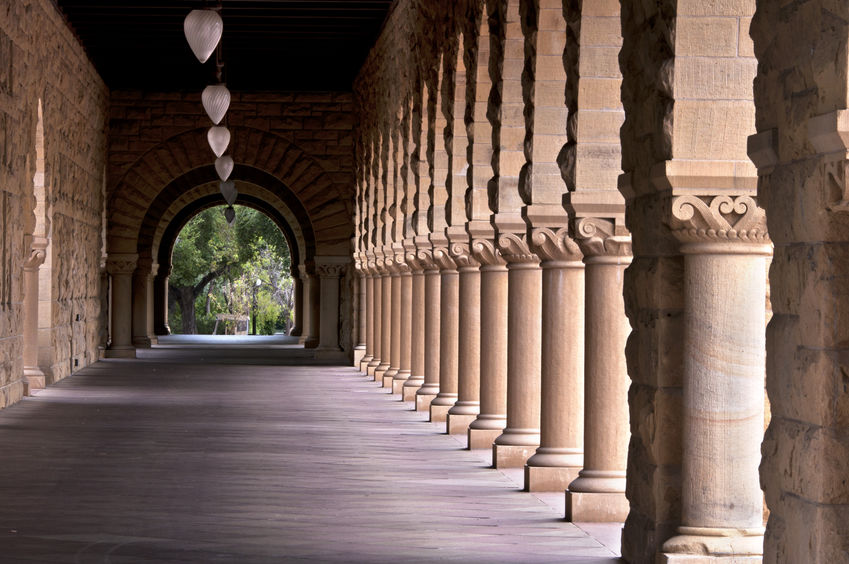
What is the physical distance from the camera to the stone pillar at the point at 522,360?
27.6 feet

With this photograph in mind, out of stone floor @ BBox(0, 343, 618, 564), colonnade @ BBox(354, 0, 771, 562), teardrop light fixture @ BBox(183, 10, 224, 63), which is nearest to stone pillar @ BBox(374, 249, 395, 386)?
stone floor @ BBox(0, 343, 618, 564)

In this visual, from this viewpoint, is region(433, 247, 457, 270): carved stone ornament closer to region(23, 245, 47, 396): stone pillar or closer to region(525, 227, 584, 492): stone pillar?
region(525, 227, 584, 492): stone pillar

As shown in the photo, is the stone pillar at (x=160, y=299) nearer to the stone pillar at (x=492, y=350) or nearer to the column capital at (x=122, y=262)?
the column capital at (x=122, y=262)

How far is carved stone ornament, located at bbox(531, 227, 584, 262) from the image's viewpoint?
7.31 m

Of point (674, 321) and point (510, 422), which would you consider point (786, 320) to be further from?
point (510, 422)

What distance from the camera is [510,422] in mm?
8555

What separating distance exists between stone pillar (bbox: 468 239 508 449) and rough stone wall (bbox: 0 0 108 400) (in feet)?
16.2

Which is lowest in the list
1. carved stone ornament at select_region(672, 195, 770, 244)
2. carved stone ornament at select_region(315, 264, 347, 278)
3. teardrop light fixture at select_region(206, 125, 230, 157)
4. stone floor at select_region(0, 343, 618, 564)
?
stone floor at select_region(0, 343, 618, 564)

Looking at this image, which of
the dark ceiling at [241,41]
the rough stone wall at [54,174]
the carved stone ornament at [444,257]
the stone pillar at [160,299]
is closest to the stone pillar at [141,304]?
the rough stone wall at [54,174]

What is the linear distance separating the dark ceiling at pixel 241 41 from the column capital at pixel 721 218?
11122 mm

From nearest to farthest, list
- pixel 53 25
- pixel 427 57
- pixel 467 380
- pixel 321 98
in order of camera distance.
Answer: pixel 467 380, pixel 427 57, pixel 53 25, pixel 321 98

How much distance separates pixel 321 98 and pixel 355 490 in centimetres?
1539

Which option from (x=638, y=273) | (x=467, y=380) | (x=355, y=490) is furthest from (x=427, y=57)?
(x=638, y=273)

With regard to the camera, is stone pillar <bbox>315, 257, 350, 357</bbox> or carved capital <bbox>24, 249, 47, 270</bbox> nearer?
carved capital <bbox>24, 249, 47, 270</bbox>
